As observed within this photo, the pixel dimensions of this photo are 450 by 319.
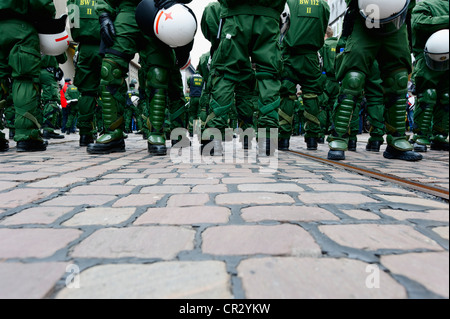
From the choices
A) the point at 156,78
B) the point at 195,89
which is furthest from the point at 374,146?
the point at 195,89

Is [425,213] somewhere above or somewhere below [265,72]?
below

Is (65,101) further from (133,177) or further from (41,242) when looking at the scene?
(41,242)

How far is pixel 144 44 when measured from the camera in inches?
137

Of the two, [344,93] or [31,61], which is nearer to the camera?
[344,93]

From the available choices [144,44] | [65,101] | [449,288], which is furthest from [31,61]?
[65,101]

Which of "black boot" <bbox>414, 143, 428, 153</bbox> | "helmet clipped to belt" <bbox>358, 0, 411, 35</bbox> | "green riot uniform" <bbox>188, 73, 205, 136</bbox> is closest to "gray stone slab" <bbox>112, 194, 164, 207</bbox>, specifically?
"helmet clipped to belt" <bbox>358, 0, 411, 35</bbox>

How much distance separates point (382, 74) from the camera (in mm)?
3160

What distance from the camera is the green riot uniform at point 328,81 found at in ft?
20.0

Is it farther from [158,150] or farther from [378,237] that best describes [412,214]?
[158,150]

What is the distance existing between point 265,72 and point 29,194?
99.1 inches

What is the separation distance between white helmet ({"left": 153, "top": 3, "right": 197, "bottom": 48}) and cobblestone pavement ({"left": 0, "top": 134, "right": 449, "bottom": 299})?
6.07ft

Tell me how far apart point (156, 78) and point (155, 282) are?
9.87 feet

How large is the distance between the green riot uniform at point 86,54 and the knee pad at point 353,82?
9.97ft

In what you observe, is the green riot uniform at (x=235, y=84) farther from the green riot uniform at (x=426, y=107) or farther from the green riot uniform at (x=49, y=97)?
the green riot uniform at (x=49, y=97)
